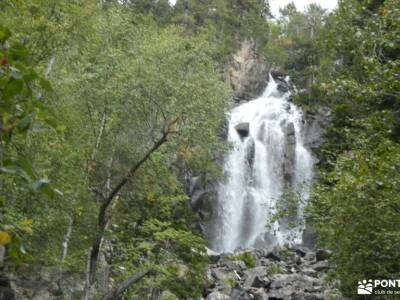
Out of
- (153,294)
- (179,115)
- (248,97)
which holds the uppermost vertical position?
(248,97)

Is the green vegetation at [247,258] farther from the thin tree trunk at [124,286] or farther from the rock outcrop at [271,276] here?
the thin tree trunk at [124,286]

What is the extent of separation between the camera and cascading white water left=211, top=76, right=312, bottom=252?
27.1 metres

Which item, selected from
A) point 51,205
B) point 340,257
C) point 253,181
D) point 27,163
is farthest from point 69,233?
point 253,181

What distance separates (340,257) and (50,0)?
33.7 feet

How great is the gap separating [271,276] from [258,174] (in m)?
12.2

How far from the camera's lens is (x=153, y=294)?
12.5m

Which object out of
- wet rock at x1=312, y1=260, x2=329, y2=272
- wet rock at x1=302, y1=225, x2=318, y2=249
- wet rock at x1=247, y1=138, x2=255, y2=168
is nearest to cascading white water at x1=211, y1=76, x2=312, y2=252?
wet rock at x1=247, y1=138, x2=255, y2=168

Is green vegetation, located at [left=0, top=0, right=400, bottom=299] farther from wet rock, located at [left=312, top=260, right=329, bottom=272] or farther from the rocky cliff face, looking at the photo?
the rocky cliff face

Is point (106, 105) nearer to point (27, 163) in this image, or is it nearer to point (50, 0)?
point (50, 0)

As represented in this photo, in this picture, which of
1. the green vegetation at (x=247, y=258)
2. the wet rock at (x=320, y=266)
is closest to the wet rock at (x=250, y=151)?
the green vegetation at (x=247, y=258)

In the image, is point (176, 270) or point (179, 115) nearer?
point (176, 270)

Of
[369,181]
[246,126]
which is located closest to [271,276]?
[369,181]

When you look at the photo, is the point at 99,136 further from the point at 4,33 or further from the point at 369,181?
the point at 4,33

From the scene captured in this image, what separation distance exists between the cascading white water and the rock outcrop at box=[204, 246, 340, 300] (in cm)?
388
